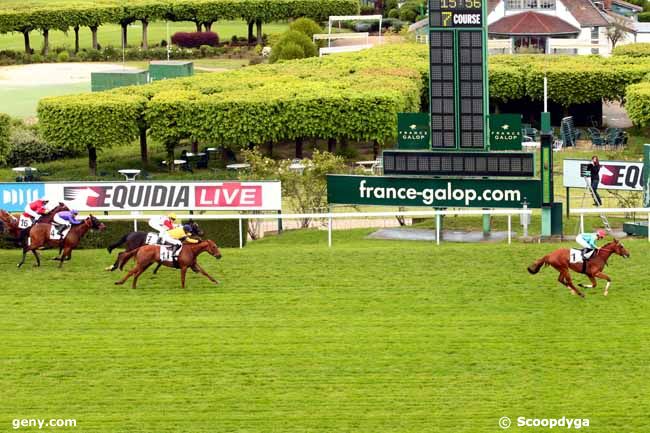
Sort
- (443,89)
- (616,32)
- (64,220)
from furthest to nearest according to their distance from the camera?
(616,32), (443,89), (64,220)

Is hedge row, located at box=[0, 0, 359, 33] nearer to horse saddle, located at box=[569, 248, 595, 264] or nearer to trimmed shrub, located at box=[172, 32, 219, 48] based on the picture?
trimmed shrub, located at box=[172, 32, 219, 48]

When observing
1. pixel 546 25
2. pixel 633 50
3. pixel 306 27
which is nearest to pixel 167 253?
A: pixel 633 50

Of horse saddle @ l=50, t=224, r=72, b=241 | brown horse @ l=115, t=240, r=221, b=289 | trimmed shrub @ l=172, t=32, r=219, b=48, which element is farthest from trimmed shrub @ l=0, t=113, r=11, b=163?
trimmed shrub @ l=172, t=32, r=219, b=48

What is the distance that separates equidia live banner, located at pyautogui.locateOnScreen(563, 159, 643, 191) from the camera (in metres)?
31.6

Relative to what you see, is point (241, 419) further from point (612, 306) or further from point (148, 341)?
point (612, 306)

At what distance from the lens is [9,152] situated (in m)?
49.4

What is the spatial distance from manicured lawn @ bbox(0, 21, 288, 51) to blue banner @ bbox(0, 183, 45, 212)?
62.7 metres

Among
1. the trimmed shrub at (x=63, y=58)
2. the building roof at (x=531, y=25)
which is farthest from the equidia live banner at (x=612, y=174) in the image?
the trimmed shrub at (x=63, y=58)

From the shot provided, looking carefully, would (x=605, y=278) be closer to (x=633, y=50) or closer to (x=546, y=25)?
(x=633, y=50)

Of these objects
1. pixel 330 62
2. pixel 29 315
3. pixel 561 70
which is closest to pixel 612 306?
pixel 29 315

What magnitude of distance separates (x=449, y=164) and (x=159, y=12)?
61922mm

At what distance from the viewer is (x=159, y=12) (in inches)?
3578

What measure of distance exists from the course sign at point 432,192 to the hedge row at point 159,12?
60038 millimetres

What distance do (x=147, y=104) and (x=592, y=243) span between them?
27.6 metres
